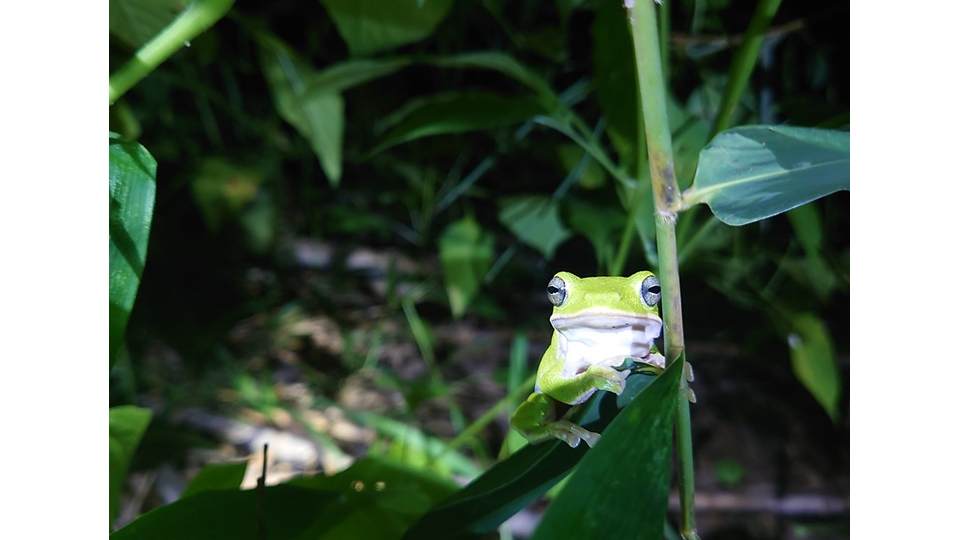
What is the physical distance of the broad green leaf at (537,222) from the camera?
535mm

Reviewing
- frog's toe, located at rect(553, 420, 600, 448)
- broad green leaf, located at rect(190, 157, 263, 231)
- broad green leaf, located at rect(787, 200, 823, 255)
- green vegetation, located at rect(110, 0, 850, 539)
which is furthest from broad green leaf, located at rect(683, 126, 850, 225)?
broad green leaf, located at rect(190, 157, 263, 231)

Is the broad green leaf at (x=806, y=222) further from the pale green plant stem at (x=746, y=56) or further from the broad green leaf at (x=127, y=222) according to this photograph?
the broad green leaf at (x=127, y=222)

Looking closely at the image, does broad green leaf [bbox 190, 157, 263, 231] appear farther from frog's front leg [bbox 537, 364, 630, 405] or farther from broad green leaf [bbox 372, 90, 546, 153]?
frog's front leg [bbox 537, 364, 630, 405]

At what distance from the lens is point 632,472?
0.73 feet

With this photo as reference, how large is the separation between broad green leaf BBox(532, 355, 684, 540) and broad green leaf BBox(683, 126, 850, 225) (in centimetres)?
8

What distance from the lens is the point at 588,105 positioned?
0.70 m

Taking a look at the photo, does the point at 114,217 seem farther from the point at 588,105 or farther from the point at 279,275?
the point at 279,275

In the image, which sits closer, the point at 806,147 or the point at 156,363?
the point at 806,147

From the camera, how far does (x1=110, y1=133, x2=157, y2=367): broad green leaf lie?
10.5 inches

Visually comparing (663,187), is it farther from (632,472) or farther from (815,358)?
(815,358)

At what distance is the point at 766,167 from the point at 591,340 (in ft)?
0.36

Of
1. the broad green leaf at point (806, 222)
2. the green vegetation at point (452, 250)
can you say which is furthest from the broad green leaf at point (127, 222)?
the broad green leaf at point (806, 222)
